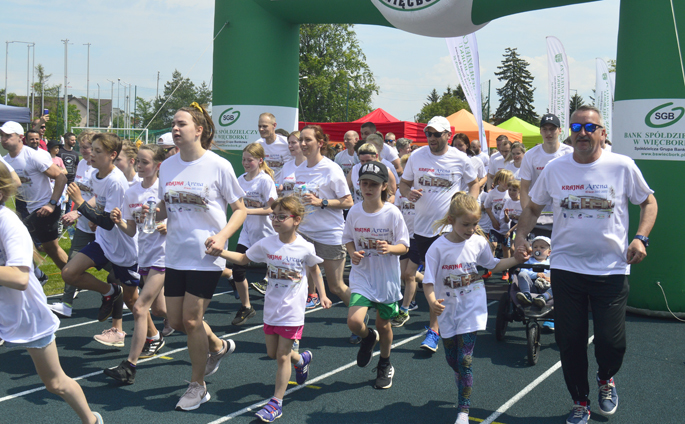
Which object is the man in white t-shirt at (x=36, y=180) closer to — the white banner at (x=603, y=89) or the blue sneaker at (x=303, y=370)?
the blue sneaker at (x=303, y=370)

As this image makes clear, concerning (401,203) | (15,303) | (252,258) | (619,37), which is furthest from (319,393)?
(619,37)

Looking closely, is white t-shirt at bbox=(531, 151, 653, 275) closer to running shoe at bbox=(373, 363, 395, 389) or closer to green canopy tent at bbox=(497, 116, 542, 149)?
running shoe at bbox=(373, 363, 395, 389)

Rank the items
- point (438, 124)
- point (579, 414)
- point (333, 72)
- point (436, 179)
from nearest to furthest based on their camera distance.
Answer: point (579, 414), point (438, 124), point (436, 179), point (333, 72)

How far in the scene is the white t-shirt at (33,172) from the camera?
7.74 meters

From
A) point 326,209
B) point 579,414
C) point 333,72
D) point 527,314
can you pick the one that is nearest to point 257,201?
point 326,209

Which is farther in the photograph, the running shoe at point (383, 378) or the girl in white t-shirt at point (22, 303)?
the running shoe at point (383, 378)

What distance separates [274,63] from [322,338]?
5.20 m

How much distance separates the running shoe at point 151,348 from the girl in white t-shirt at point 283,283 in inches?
66.8

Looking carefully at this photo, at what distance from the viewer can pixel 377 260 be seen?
4902 millimetres

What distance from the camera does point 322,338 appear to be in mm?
6383

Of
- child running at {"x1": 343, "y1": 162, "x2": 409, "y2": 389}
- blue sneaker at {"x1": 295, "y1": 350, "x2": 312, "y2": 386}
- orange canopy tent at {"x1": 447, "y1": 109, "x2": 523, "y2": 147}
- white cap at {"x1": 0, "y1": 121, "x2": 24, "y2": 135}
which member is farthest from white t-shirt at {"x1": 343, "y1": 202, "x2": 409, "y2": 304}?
orange canopy tent at {"x1": 447, "y1": 109, "x2": 523, "y2": 147}

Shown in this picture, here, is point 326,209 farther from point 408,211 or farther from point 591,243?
point 591,243

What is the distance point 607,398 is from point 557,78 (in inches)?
586

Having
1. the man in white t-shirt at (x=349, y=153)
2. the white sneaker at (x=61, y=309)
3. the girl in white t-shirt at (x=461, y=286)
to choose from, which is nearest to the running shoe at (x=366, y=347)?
the girl in white t-shirt at (x=461, y=286)
